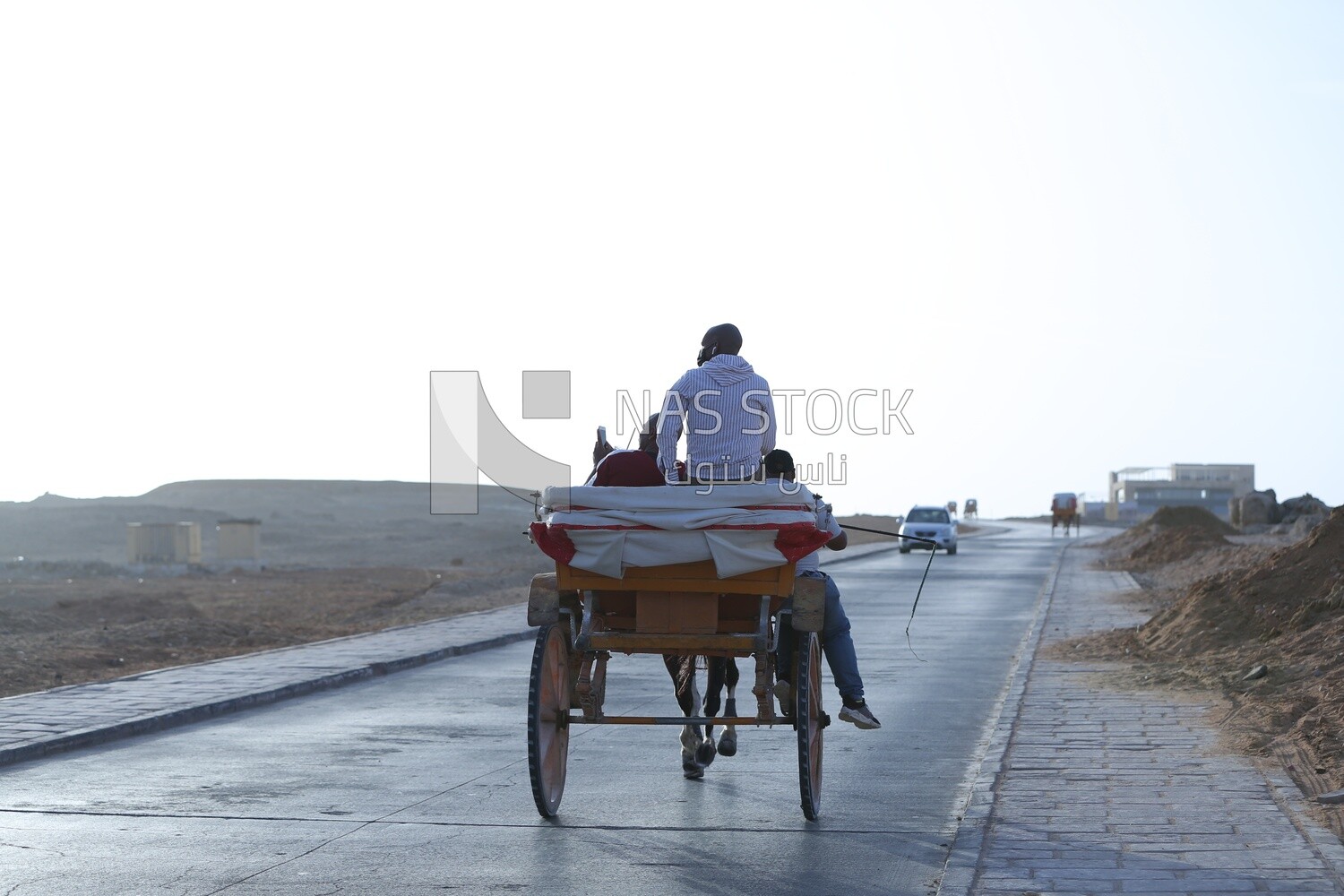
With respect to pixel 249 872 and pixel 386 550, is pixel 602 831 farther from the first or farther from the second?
pixel 386 550

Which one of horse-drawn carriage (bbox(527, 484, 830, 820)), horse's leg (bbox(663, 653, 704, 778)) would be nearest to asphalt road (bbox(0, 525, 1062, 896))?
horse's leg (bbox(663, 653, 704, 778))

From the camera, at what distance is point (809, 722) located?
24.3ft

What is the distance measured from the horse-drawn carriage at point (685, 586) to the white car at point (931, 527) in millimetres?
42093

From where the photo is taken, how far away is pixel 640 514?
7.45 metres

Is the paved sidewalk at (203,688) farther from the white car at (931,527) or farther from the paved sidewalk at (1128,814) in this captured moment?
the white car at (931,527)

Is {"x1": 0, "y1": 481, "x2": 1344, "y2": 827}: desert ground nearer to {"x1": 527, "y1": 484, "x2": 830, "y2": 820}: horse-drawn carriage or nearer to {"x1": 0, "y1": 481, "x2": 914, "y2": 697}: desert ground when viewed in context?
{"x1": 0, "y1": 481, "x2": 914, "y2": 697}: desert ground

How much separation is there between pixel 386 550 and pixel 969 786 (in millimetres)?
58887

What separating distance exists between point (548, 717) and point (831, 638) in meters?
1.50

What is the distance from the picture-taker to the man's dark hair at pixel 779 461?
780 centimetres

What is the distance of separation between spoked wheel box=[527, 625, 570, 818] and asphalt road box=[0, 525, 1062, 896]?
194 millimetres

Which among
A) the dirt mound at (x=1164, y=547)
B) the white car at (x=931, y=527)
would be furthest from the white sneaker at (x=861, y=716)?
the white car at (x=931, y=527)

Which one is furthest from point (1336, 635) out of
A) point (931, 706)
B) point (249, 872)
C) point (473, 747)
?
point (249, 872)

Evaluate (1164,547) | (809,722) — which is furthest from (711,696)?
(1164,547)

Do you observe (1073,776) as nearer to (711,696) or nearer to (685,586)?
(711,696)
